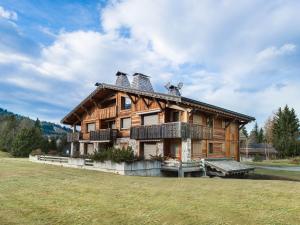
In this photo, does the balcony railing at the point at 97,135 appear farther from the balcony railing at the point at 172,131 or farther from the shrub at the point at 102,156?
the shrub at the point at 102,156

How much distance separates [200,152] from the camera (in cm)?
2839

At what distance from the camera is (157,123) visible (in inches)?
1137

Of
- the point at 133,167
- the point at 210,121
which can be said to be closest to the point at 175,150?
the point at 210,121

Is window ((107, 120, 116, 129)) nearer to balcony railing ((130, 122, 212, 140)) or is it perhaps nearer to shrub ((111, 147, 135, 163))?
balcony railing ((130, 122, 212, 140))

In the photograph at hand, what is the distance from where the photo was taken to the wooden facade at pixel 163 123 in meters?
26.3

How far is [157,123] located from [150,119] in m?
1.26

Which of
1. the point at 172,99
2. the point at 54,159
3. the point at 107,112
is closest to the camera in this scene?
the point at 172,99

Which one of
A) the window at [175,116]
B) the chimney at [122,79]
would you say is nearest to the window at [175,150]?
the window at [175,116]

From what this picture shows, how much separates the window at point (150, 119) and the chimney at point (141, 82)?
19.9 ft

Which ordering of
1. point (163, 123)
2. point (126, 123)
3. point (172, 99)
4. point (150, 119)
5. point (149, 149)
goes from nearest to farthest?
point (172, 99)
point (163, 123)
point (150, 119)
point (149, 149)
point (126, 123)

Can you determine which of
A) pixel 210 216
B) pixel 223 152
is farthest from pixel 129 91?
pixel 210 216

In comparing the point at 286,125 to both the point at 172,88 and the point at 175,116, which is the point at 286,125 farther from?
the point at 175,116

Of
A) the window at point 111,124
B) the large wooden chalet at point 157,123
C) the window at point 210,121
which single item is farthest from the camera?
the window at point 111,124

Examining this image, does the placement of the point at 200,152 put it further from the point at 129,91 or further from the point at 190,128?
the point at 129,91
